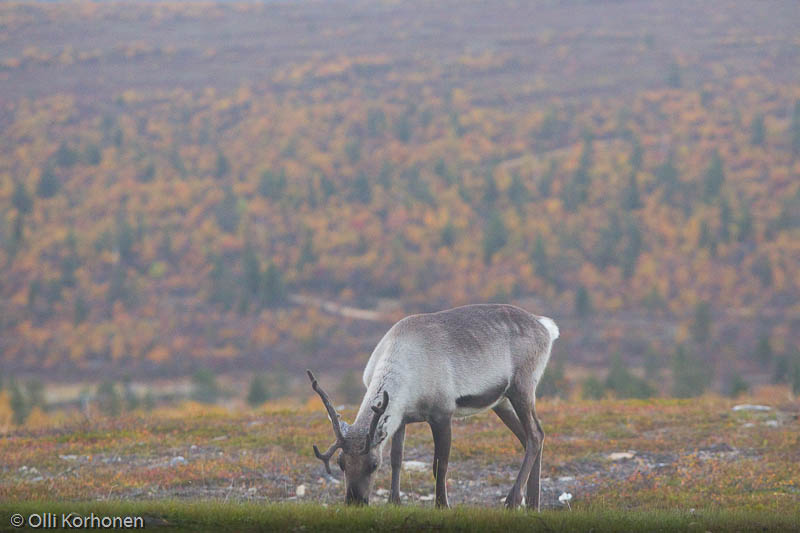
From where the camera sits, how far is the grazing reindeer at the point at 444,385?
9117 mm

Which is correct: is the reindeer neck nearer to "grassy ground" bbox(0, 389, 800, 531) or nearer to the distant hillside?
"grassy ground" bbox(0, 389, 800, 531)

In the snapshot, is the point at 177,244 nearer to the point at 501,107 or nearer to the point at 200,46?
the point at 501,107

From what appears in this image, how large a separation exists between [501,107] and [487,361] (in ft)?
235

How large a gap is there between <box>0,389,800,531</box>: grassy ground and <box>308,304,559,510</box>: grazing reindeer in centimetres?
54

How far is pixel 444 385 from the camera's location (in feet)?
32.8

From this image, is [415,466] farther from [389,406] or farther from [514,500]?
[389,406]

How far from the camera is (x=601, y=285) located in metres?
55.9

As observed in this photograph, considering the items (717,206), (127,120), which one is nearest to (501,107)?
(717,206)

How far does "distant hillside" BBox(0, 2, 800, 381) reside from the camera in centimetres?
5272

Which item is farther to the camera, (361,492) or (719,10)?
(719,10)

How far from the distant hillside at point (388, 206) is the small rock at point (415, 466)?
33205 mm

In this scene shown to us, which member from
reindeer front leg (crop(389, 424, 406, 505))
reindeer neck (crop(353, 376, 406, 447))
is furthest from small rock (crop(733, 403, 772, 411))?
reindeer neck (crop(353, 376, 406, 447))

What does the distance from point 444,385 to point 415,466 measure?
3529 millimetres

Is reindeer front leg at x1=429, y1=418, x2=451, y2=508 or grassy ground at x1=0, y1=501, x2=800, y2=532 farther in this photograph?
reindeer front leg at x1=429, y1=418, x2=451, y2=508
